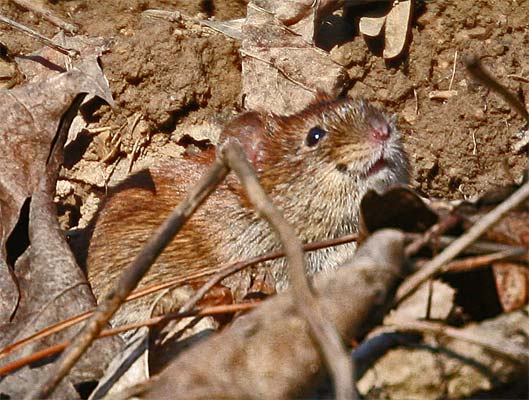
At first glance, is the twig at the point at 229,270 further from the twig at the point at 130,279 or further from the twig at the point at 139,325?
the twig at the point at 130,279

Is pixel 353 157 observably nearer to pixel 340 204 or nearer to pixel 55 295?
pixel 340 204

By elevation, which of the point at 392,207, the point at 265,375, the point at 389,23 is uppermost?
the point at 389,23

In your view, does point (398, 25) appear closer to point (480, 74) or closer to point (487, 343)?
point (480, 74)

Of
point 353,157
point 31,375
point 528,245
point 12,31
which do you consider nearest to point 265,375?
point 528,245

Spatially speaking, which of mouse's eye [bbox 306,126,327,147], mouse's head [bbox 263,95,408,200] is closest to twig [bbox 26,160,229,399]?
mouse's head [bbox 263,95,408,200]

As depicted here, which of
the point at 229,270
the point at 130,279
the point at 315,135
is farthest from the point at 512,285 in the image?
the point at 315,135

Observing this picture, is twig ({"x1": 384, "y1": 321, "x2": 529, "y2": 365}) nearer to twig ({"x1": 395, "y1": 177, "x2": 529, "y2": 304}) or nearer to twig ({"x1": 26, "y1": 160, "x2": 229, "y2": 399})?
twig ({"x1": 395, "y1": 177, "x2": 529, "y2": 304})
